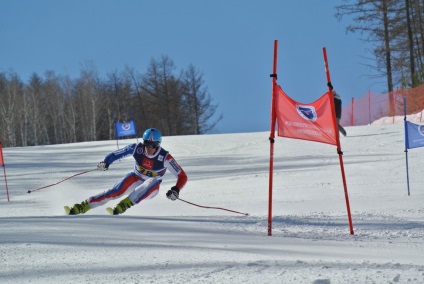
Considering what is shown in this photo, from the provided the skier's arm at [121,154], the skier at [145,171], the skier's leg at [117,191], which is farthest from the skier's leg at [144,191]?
the skier's arm at [121,154]

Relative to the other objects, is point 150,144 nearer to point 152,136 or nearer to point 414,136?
point 152,136

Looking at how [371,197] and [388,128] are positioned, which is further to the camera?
[388,128]

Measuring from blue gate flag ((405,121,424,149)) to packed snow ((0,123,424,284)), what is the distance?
0.95m

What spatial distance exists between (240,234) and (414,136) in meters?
5.30

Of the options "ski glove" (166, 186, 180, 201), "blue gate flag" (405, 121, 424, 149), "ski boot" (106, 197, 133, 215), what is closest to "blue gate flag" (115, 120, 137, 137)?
"ski boot" (106, 197, 133, 215)

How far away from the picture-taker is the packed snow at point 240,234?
11.0ft

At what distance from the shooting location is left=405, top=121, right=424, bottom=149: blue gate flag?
8828 mm

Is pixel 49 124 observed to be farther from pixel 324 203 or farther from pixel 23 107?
pixel 324 203

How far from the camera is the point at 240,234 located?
5.14 metres

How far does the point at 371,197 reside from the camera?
891 centimetres

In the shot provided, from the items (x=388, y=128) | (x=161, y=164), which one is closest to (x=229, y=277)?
(x=161, y=164)

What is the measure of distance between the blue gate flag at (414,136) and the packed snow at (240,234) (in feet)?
3.12

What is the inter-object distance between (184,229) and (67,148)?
67.6ft

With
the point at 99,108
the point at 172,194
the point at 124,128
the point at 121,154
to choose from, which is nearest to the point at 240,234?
the point at 172,194
